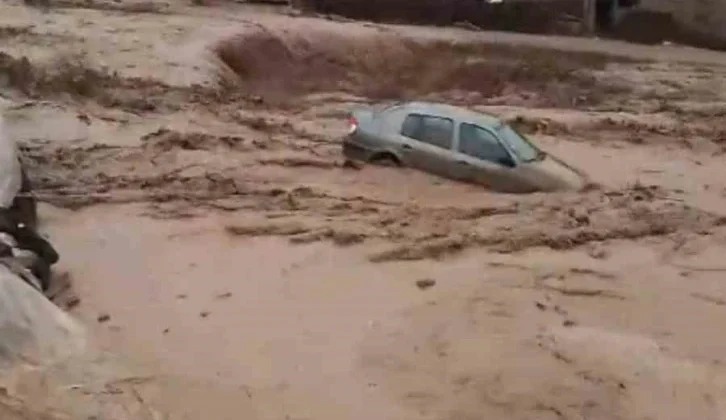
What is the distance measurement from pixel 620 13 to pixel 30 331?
718 inches

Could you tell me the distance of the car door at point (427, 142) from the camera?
1450cm

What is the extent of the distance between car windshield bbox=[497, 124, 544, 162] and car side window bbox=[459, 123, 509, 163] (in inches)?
5.7

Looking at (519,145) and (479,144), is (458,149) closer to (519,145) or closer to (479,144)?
(479,144)

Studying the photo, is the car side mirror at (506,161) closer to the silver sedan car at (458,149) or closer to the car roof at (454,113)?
the silver sedan car at (458,149)

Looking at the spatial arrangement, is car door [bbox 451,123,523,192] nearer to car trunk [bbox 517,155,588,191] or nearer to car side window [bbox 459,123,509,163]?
car side window [bbox 459,123,509,163]

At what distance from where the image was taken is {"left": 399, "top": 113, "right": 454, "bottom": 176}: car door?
47.6 ft

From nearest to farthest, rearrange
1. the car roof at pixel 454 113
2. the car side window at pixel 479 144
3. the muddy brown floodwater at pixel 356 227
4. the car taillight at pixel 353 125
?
the muddy brown floodwater at pixel 356 227
the car side window at pixel 479 144
the car roof at pixel 454 113
the car taillight at pixel 353 125

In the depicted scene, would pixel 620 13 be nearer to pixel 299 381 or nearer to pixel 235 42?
pixel 235 42

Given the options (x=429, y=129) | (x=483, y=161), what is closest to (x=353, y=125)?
(x=429, y=129)

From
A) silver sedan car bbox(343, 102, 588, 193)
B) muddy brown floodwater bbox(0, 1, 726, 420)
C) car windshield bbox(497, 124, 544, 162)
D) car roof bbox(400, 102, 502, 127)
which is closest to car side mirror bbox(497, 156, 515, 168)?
silver sedan car bbox(343, 102, 588, 193)

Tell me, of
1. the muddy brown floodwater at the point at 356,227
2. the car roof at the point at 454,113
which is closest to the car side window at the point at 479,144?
the car roof at the point at 454,113

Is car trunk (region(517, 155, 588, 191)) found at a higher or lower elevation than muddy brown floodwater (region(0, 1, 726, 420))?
higher

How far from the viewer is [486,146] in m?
14.3

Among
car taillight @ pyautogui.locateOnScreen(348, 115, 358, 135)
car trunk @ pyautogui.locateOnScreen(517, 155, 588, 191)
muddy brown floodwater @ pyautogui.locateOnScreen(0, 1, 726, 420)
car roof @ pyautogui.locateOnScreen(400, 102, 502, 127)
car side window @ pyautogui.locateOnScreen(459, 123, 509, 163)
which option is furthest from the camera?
car taillight @ pyautogui.locateOnScreen(348, 115, 358, 135)
